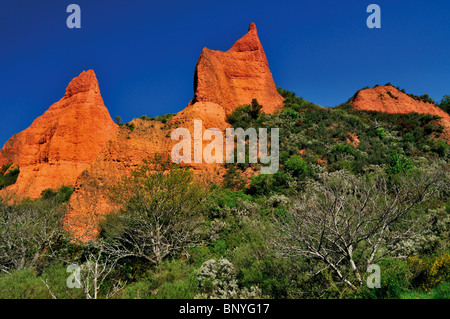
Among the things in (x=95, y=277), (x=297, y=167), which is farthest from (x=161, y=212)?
(x=297, y=167)

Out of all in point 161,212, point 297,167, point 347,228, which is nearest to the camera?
point 347,228

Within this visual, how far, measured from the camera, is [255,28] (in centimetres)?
3388

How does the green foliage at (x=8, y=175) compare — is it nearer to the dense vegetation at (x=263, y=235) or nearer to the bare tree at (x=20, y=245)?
the dense vegetation at (x=263, y=235)

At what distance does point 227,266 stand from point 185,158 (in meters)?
11.6

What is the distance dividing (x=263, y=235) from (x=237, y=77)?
24.3 m

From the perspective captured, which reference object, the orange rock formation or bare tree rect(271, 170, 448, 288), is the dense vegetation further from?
the orange rock formation

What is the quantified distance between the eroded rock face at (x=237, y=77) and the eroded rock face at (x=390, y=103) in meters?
16.4

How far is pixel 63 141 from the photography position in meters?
26.7

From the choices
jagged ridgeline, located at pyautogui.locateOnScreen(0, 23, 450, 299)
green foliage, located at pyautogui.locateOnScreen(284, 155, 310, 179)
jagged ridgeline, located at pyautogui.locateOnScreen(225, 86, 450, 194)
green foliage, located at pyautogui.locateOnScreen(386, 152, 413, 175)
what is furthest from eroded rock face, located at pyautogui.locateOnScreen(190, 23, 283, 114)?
green foliage, located at pyautogui.locateOnScreen(386, 152, 413, 175)

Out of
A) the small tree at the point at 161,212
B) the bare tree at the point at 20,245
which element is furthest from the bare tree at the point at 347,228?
the bare tree at the point at 20,245

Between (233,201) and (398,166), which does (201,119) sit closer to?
(233,201)

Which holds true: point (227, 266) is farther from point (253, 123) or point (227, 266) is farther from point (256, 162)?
point (253, 123)

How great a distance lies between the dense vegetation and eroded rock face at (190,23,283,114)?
8295mm

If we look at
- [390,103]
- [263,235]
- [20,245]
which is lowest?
[20,245]
